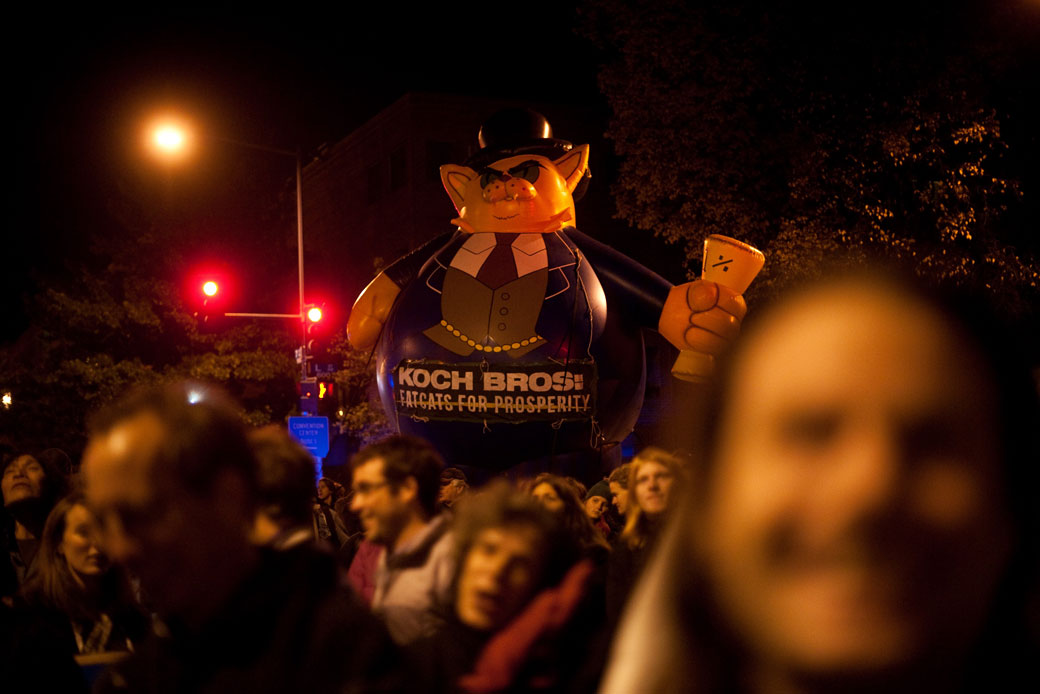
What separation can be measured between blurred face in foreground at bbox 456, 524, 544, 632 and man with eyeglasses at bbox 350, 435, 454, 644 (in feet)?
1.29

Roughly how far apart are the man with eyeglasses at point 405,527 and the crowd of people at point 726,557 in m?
0.02

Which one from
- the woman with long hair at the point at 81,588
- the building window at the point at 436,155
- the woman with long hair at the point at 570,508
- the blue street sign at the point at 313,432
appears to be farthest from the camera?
the building window at the point at 436,155

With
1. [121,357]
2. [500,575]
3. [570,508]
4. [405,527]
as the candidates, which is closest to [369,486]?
[405,527]

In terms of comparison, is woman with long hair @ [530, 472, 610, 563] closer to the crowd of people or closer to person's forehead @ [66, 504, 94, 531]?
the crowd of people

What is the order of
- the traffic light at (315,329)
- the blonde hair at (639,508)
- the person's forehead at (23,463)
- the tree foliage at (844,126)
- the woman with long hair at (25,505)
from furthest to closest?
the traffic light at (315,329) → the tree foliage at (844,126) → the person's forehead at (23,463) → the woman with long hair at (25,505) → the blonde hair at (639,508)

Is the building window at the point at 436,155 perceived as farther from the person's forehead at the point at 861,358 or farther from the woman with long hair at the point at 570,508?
the person's forehead at the point at 861,358

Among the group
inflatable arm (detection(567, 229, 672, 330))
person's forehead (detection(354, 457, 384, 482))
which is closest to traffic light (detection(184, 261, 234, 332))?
inflatable arm (detection(567, 229, 672, 330))

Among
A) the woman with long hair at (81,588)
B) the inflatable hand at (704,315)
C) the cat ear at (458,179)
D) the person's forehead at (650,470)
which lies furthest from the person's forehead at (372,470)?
the cat ear at (458,179)

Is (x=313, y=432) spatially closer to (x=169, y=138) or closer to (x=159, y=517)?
(x=169, y=138)

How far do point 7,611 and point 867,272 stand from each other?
2.91 m

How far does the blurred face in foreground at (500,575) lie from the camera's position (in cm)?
232

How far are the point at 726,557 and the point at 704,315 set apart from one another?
19.2 ft

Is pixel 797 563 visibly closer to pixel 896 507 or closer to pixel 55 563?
pixel 896 507

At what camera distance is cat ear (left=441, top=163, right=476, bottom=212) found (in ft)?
25.9
